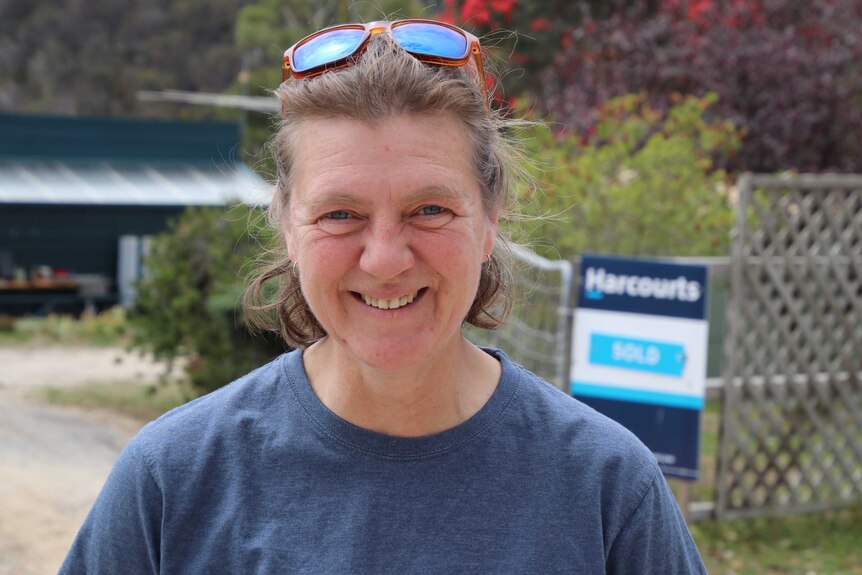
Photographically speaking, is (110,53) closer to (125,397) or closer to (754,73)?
(125,397)

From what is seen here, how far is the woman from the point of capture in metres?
1.62

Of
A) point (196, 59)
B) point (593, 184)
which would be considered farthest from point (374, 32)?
point (196, 59)

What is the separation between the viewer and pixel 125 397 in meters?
10.6

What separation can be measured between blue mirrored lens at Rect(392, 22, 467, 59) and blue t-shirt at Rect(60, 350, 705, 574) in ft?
1.81

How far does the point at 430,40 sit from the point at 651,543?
A: 82 centimetres

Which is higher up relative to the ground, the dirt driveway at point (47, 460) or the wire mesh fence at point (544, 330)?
the wire mesh fence at point (544, 330)

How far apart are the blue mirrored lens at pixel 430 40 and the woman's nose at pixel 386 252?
11.0 inches

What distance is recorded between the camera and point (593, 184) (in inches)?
308

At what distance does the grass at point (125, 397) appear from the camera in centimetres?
979

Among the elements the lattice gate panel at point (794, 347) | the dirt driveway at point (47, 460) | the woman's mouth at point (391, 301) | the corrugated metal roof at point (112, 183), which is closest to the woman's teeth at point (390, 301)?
the woman's mouth at point (391, 301)

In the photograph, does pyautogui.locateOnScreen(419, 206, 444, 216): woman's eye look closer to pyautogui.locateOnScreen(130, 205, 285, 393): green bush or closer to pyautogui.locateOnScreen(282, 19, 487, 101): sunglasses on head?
pyautogui.locateOnScreen(282, 19, 487, 101): sunglasses on head

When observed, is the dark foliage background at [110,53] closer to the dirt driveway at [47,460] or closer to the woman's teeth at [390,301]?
the dirt driveway at [47,460]

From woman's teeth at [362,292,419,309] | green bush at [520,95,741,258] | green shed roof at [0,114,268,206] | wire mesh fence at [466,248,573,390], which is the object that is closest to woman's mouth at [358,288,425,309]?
woman's teeth at [362,292,419,309]

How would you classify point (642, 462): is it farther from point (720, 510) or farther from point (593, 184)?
point (593, 184)
